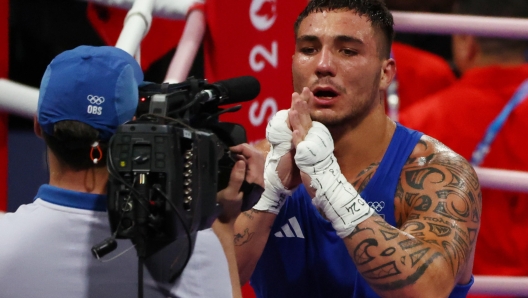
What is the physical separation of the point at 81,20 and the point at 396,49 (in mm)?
1538

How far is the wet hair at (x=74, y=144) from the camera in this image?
1403mm

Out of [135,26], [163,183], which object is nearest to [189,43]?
[135,26]

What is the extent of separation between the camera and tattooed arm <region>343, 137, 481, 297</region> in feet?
5.65

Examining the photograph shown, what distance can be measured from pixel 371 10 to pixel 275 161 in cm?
45

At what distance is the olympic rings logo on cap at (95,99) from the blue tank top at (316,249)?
2.48 ft

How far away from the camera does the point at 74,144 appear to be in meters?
1.41

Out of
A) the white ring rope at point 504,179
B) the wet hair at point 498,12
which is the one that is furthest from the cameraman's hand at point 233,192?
the wet hair at point 498,12

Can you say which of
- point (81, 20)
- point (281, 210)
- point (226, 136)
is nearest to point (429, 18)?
point (281, 210)

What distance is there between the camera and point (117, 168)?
1.27m

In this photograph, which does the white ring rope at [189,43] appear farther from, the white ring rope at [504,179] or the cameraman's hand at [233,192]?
the white ring rope at [504,179]

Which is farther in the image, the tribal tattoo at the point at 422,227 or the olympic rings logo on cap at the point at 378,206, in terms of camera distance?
the olympic rings logo on cap at the point at 378,206

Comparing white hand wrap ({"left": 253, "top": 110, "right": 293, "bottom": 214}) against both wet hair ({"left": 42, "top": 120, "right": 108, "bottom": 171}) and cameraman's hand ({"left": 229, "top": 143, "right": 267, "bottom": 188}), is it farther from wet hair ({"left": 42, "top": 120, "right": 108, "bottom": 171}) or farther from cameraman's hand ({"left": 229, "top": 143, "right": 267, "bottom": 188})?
wet hair ({"left": 42, "top": 120, "right": 108, "bottom": 171})

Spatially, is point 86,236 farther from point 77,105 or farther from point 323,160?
point 323,160

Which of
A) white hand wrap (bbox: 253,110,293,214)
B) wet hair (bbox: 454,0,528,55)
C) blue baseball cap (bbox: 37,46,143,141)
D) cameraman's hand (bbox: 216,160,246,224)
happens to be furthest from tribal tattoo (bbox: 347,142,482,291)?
wet hair (bbox: 454,0,528,55)
